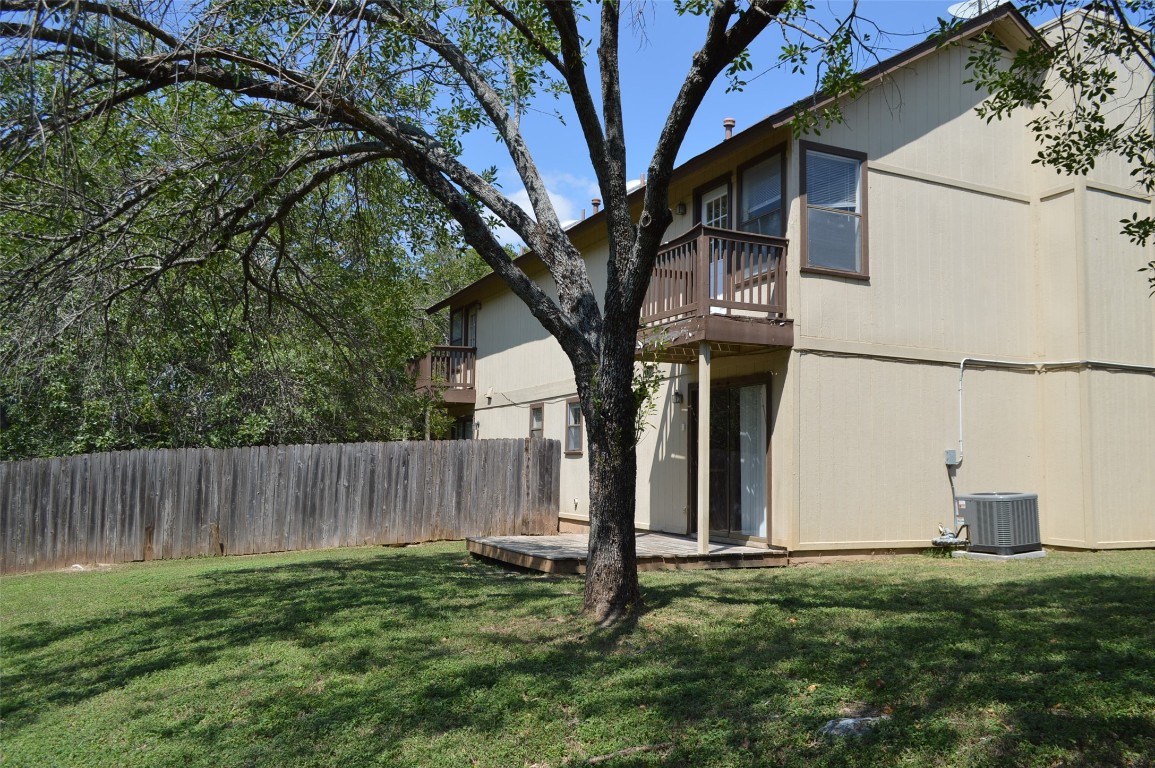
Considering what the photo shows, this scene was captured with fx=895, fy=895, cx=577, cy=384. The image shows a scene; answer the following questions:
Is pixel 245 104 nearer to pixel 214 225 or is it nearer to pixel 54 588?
pixel 214 225

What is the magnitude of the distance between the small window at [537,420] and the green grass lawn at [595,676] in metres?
8.68

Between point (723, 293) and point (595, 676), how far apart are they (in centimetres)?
663

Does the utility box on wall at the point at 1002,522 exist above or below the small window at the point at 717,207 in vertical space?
below

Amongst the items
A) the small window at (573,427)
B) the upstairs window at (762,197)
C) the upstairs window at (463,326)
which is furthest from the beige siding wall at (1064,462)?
the upstairs window at (463,326)

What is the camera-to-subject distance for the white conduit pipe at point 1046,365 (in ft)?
40.1

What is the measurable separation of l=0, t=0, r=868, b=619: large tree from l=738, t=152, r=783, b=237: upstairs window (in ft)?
13.7

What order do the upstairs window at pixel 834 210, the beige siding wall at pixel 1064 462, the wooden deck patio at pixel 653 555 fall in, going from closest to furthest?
the wooden deck patio at pixel 653 555 < the upstairs window at pixel 834 210 < the beige siding wall at pixel 1064 462

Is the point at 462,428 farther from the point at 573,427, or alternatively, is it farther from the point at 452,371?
the point at 573,427

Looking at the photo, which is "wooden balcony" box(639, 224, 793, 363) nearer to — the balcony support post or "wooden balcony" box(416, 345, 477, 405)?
the balcony support post

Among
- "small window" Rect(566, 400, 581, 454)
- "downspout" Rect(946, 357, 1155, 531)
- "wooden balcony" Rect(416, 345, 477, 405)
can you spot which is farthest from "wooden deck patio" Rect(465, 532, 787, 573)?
"wooden balcony" Rect(416, 345, 477, 405)

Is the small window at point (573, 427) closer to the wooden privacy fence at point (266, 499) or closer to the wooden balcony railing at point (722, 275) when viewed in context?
the wooden privacy fence at point (266, 499)

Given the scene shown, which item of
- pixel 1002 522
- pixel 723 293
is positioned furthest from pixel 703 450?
pixel 1002 522

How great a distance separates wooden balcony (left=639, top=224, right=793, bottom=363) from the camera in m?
10.8

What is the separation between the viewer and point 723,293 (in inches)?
448
